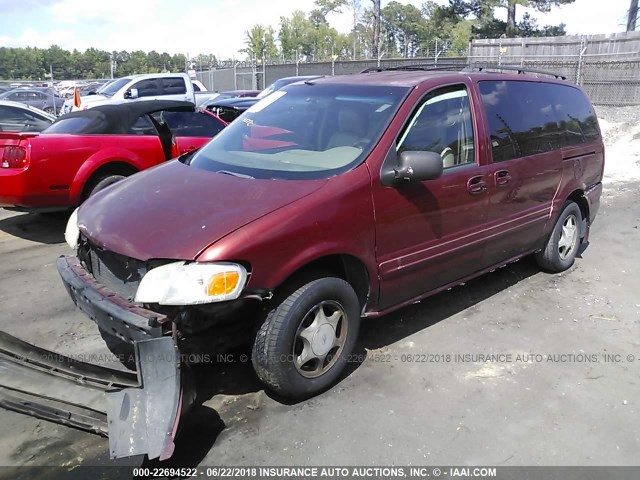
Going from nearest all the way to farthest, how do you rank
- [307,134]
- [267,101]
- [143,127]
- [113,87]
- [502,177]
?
[307,134]
[502,177]
[267,101]
[143,127]
[113,87]

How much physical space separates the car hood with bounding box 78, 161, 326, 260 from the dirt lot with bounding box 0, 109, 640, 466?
1.05m

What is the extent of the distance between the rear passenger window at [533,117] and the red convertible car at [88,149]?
167 inches

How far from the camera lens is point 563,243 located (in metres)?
5.48

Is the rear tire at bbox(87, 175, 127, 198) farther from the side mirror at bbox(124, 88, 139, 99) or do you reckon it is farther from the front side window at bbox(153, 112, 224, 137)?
the side mirror at bbox(124, 88, 139, 99)

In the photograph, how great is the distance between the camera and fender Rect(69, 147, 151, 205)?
6270mm

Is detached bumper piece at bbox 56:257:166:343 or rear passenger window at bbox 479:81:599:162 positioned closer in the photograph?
detached bumper piece at bbox 56:257:166:343

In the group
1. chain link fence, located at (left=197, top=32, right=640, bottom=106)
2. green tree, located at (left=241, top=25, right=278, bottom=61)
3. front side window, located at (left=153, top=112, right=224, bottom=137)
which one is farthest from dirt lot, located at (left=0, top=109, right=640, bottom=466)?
green tree, located at (left=241, top=25, right=278, bottom=61)

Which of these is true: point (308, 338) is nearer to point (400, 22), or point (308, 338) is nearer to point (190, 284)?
point (190, 284)

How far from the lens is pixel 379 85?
3.90 metres

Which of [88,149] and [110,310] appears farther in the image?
[88,149]

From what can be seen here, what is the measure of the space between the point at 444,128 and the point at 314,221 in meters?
1.43

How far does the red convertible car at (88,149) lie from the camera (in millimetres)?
6051

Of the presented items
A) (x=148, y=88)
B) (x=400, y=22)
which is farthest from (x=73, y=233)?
(x=400, y=22)

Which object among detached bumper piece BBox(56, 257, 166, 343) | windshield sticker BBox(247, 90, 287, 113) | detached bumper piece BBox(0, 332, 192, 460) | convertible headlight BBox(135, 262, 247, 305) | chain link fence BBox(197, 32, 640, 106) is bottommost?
detached bumper piece BBox(0, 332, 192, 460)
